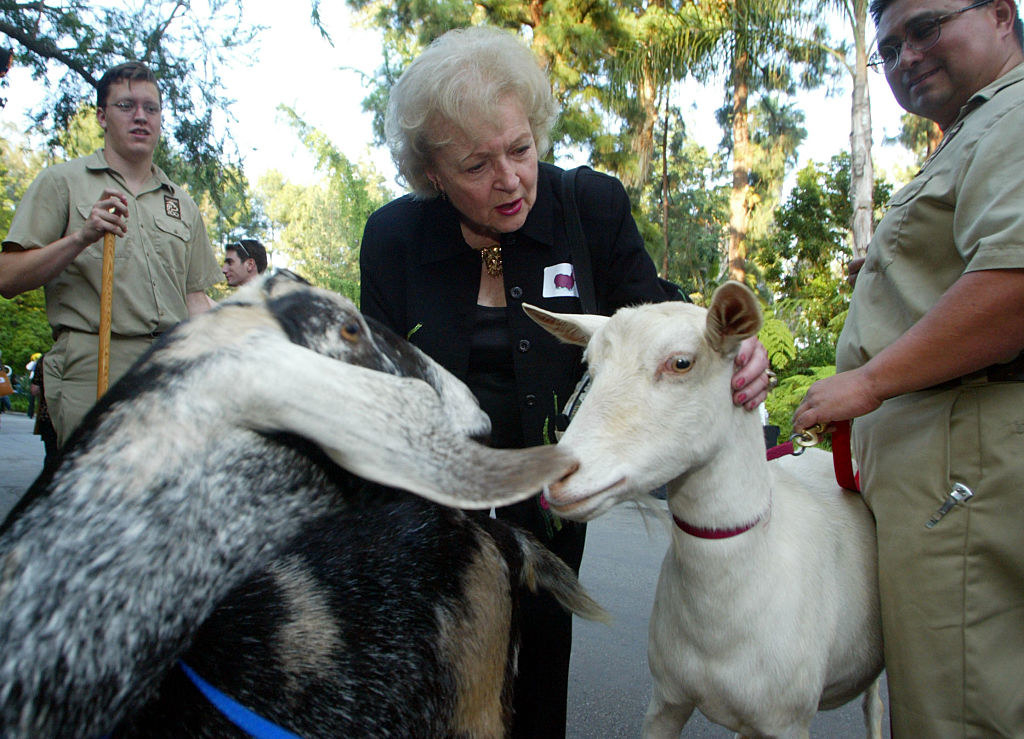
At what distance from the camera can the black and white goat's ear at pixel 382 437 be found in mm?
1263

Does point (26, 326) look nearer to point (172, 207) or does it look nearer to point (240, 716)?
point (172, 207)

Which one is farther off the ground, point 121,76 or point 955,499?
point 121,76

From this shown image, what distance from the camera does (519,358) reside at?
98.9 inches

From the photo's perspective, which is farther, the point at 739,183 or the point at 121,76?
the point at 739,183

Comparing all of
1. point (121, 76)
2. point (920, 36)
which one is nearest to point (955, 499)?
point (920, 36)

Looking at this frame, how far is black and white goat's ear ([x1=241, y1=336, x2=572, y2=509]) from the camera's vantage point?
4.14 ft

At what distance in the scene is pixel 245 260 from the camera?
7.47 meters

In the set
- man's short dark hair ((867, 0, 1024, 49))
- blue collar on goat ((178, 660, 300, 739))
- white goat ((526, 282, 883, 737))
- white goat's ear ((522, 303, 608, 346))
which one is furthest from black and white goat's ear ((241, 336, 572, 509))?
man's short dark hair ((867, 0, 1024, 49))

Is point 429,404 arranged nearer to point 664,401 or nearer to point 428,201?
point 664,401

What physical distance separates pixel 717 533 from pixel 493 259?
4.13ft

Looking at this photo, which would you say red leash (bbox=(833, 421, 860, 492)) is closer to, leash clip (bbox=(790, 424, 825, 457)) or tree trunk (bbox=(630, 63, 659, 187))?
leash clip (bbox=(790, 424, 825, 457))

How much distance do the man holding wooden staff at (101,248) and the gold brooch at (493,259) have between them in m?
1.71

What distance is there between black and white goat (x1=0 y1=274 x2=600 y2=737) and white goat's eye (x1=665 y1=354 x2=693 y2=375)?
23.3 inches

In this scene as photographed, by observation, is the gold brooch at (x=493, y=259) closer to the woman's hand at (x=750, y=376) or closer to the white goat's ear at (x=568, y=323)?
the white goat's ear at (x=568, y=323)
